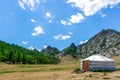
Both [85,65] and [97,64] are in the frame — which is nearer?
[97,64]

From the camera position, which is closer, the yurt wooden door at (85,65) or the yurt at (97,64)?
the yurt at (97,64)

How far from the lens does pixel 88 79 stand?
39906 mm

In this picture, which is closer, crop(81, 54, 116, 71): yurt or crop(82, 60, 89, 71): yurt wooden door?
crop(81, 54, 116, 71): yurt

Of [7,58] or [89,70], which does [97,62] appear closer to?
[89,70]

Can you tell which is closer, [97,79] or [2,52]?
[97,79]

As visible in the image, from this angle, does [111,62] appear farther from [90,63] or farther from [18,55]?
[18,55]

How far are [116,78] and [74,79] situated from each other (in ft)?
16.6

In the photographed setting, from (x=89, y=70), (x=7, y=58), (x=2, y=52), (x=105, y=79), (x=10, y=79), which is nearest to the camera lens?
(x=105, y=79)

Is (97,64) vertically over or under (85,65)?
over

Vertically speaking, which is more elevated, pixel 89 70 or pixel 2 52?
pixel 2 52

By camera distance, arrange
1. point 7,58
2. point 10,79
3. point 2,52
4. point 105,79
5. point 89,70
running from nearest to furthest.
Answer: point 105,79 → point 10,79 → point 89,70 → point 7,58 → point 2,52

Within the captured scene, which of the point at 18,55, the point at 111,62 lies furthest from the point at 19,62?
the point at 111,62

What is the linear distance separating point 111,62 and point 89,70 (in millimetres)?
5004

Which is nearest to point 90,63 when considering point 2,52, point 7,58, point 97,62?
point 97,62
